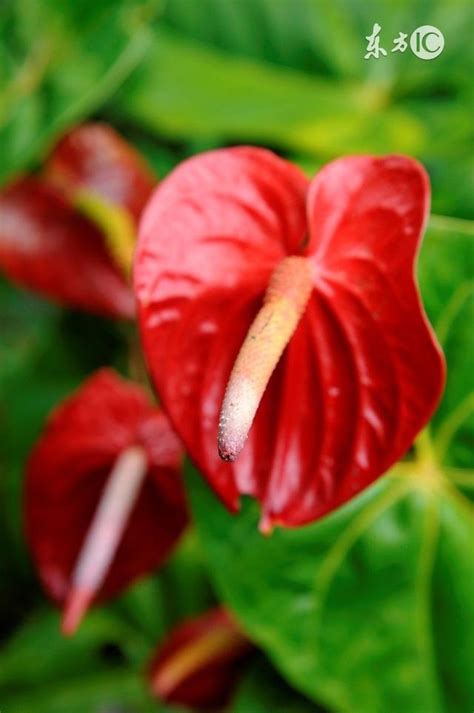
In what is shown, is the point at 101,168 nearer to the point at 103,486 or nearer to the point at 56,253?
the point at 56,253

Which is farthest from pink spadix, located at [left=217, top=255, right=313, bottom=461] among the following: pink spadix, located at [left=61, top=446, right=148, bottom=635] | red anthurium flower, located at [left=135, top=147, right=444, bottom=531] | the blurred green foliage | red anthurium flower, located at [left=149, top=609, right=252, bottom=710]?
red anthurium flower, located at [left=149, top=609, right=252, bottom=710]

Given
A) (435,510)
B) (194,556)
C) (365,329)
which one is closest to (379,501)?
(435,510)

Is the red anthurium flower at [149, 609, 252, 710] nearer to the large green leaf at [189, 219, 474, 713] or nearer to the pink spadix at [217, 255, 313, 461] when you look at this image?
the large green leaf at [189, 219, 474, 713]

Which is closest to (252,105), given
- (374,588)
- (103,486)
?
(103,486)

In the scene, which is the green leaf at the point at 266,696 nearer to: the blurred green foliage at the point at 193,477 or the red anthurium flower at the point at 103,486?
the blurred green foliage at the point at 193,477

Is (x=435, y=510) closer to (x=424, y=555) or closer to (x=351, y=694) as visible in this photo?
(x=424, y=555)

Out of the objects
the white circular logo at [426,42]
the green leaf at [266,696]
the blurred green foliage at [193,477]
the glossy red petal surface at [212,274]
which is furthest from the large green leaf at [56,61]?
the green leaf at [266,696]
